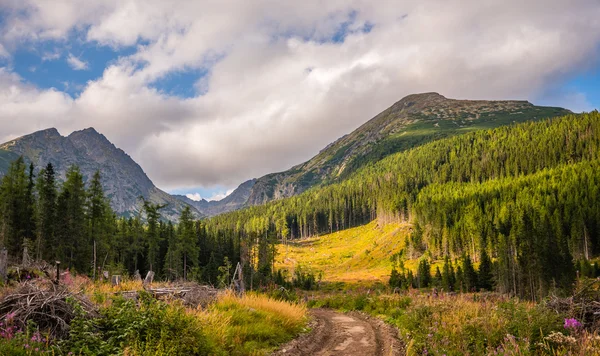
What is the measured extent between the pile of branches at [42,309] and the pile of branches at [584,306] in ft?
41.9

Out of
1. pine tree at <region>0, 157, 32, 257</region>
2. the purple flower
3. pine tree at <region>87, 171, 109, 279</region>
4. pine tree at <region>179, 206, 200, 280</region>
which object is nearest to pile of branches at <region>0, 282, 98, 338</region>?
the purple flower

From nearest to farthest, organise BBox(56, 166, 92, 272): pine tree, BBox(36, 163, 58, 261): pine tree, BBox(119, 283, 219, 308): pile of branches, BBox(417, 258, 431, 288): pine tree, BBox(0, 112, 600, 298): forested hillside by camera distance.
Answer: BBox(119, 283, 219, 308): pile of branches
BBox(36, 163, 58, 261): pine tree
BBox(56, 166, 92, 272): pine tree
BBox(0, 112, 600, 298): forested hillside
BBox(417, 258, 431, 288): pine tree

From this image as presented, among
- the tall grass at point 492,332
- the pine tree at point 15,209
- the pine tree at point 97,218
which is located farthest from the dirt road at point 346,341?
the pine tree at point 97,218

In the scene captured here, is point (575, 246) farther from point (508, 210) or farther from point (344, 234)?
point (344, 234)

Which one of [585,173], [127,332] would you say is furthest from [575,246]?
[127,332]

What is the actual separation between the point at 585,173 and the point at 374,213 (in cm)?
9448

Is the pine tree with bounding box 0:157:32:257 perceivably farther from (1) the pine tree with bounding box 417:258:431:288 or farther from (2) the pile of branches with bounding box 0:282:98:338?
(1) the pine tree with bounding box 417:258:431:288

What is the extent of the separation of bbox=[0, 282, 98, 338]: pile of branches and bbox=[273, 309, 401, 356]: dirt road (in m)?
6.14

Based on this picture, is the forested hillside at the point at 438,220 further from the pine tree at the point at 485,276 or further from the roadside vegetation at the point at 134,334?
the roadside vegetation at the point at 134,334

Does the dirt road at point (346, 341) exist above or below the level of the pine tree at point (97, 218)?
below

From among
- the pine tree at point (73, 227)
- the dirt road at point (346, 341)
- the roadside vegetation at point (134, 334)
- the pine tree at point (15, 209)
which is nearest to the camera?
the roadside vegetation at point (134, 334)

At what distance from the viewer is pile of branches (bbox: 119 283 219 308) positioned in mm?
12516

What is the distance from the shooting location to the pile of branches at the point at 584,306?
8955 mm

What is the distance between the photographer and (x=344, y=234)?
178m
